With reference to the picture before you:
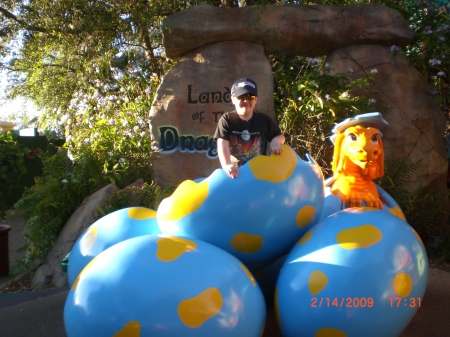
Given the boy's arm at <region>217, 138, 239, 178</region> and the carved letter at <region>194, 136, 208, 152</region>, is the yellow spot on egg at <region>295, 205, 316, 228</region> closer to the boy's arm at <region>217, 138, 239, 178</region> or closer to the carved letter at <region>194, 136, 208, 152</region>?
the boy's arm at <region>217, 138, 239, 178</region>

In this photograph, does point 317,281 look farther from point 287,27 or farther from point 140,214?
point 287,27

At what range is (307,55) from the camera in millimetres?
6227

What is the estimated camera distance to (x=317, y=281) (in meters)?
2.24

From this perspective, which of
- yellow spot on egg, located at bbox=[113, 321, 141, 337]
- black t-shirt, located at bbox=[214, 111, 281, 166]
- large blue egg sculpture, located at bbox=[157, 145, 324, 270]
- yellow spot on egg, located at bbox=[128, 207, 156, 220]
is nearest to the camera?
yellow spot on egg, located at bbox=[113, 321, 141, 337]

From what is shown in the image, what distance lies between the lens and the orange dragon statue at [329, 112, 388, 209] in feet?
10.4

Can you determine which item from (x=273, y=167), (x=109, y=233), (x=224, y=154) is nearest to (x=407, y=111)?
(x=224, y=154)

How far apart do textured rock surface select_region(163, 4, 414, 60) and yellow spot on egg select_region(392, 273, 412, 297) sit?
163 inches

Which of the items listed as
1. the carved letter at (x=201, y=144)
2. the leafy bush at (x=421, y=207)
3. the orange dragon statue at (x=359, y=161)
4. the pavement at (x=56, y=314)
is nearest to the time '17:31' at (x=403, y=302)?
the pavement at (x=56, y=314)

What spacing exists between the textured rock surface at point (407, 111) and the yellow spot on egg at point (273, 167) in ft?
11.5

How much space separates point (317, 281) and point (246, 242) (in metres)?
0.45

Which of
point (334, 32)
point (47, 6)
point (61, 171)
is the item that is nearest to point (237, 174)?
point (61, 171)

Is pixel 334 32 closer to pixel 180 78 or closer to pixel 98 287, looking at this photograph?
pixel 180 78

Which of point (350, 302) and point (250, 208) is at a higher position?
point (250, 208)
